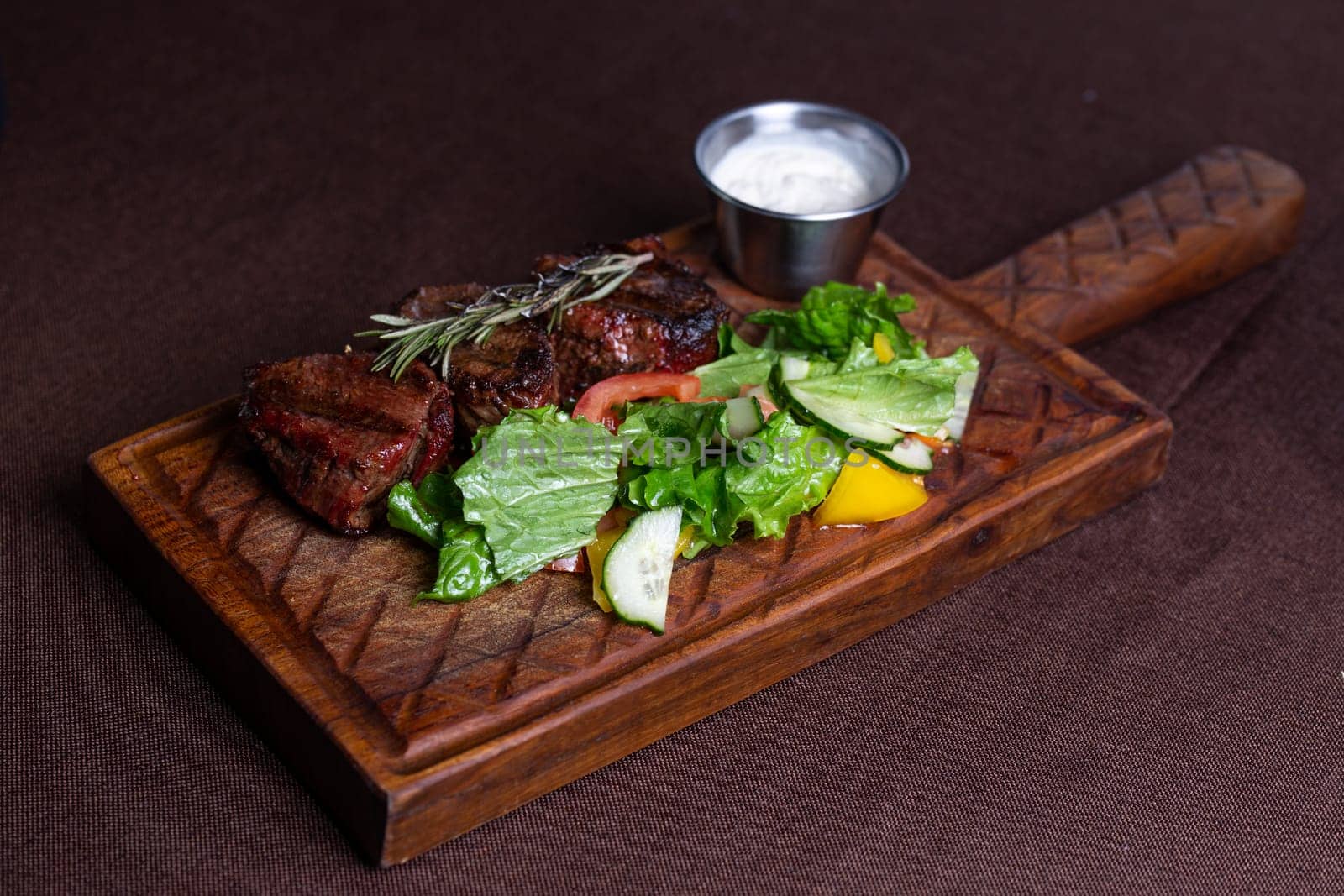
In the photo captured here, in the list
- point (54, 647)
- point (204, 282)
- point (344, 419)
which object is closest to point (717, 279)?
point (344, 419)

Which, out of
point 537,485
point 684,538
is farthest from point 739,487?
point 537,485

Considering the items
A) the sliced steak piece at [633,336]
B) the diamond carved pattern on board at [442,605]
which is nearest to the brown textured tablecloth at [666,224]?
the diamond carved pattern on board at [442,605]

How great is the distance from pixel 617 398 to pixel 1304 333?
9.80 ft

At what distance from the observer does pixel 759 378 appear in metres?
4.36

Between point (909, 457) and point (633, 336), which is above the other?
point (633, 336)

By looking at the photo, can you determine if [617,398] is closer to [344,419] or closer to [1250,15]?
[344,419]

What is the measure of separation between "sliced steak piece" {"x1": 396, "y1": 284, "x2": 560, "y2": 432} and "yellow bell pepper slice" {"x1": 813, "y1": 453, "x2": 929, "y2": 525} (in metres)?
0.88

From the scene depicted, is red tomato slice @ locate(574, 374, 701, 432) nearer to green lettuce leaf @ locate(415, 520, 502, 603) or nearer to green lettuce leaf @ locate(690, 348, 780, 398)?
green lettuce leaf @ locate(690, 348, 780, 398)

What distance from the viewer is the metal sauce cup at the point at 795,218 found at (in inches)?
189

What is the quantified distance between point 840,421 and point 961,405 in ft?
1.83

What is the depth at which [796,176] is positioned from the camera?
5039 mm

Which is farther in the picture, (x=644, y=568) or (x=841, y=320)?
(x=841, y=320)

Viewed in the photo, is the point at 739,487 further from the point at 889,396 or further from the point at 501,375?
the point at 501,375

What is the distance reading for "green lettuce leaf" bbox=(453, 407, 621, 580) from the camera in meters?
3.74
